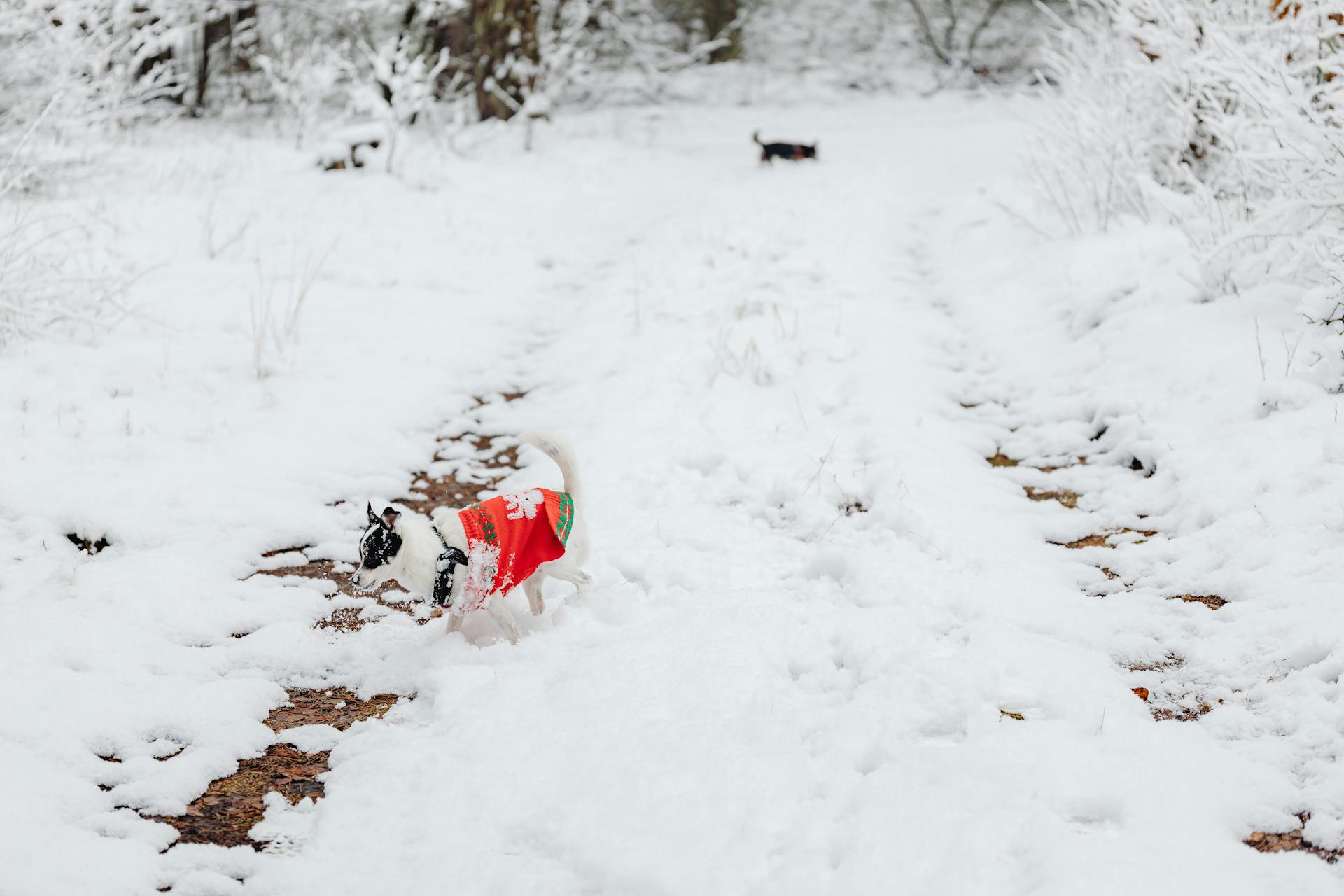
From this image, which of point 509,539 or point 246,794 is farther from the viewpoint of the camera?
point 509,539

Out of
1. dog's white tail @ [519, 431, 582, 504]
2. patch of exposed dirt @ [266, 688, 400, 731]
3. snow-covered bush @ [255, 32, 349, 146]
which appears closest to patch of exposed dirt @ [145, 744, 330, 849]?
patch of exposed dirt @ [266, 688, 400, 731]

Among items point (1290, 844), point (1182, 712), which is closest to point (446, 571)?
point (1182, 712)

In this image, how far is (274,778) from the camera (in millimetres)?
2619

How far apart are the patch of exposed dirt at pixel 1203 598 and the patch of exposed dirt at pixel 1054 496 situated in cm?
100

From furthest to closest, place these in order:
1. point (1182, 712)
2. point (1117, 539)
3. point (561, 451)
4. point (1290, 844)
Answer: point (1117, 539), point (561, 451), point (1182, 712), point (1290, 844)

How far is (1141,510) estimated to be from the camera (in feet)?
13.1

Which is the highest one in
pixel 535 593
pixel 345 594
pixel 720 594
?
pixel 720 594

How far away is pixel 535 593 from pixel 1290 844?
2424 mm

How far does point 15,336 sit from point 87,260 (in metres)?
1.69

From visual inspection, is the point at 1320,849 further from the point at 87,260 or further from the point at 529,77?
the point at 529,77

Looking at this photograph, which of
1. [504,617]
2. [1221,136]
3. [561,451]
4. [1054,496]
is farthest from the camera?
[1221,136]

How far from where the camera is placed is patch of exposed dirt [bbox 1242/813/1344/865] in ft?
6.84

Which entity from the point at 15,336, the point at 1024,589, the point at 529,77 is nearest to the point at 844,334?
the point at 1024,589

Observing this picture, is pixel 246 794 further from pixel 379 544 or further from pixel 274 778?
pixel 379 544
